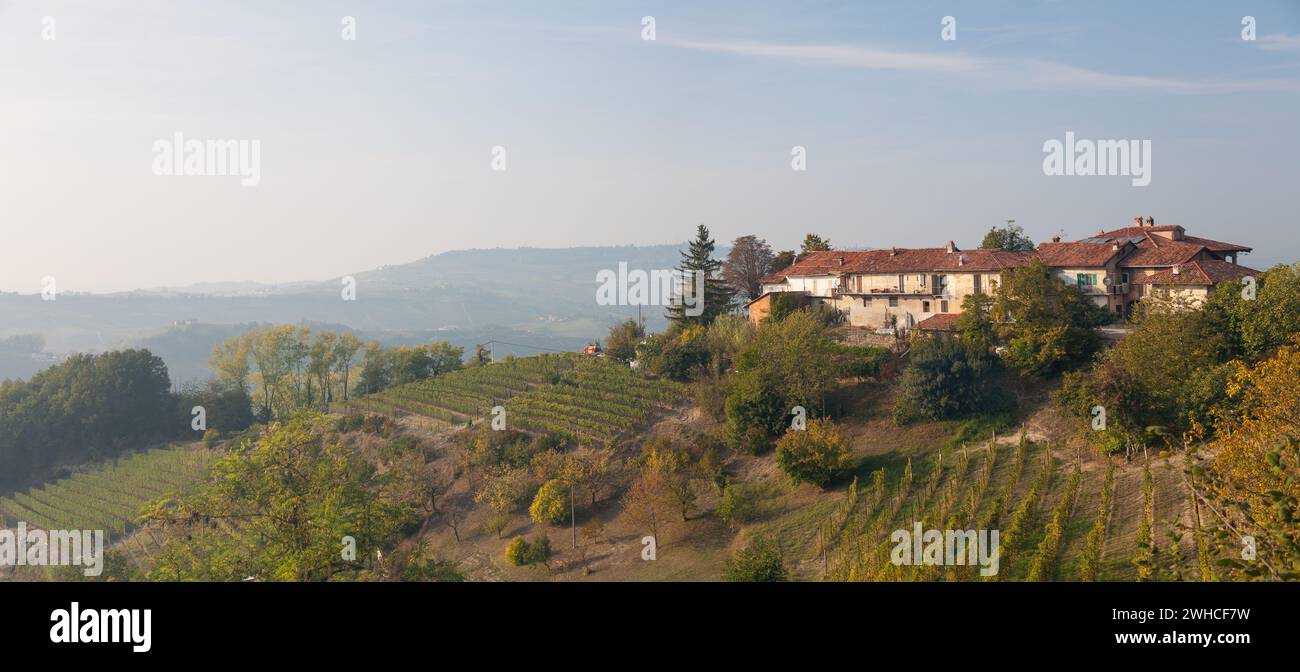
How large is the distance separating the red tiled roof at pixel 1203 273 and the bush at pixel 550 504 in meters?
29.5

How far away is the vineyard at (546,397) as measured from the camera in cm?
4344

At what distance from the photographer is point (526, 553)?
3241 cm

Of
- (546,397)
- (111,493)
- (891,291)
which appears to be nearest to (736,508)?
(546,397)

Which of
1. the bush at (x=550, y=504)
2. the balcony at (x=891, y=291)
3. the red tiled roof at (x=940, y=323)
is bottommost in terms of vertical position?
the bush at (x=550, y=504)

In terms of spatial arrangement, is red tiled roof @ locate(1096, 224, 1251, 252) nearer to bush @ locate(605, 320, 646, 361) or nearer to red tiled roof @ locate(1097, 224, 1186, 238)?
red tiled roof @ locate(1097, 224, 1186, 238)

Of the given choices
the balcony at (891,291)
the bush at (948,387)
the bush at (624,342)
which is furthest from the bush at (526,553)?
the balcony at (891,291)

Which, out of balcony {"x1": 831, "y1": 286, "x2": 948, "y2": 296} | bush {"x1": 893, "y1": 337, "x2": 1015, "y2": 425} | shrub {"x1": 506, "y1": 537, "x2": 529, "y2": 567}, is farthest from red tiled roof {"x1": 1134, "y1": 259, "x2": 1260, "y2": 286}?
shrub {"x1": 506, "y1": 537, "x2": 529, "y2": 567}

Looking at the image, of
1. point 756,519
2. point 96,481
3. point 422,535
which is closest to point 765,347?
point 756,519

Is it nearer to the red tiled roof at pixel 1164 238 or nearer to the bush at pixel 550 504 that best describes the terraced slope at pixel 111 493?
the bush at pixel 550 504

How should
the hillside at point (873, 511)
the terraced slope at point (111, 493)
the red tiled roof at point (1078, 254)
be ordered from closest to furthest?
1. the hillside at point (873, 511)
2. the red tiled roof at point (1078, 254)
3. the terraced slope at point (111, 493)

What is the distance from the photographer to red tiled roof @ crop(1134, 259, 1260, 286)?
35531 millimetres

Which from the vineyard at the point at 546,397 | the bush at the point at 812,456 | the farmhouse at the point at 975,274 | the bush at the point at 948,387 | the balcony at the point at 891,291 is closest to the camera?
the bush at the point at 812,456

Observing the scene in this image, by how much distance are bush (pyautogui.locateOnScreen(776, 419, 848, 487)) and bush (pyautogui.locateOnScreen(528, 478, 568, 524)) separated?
9.96 metres
